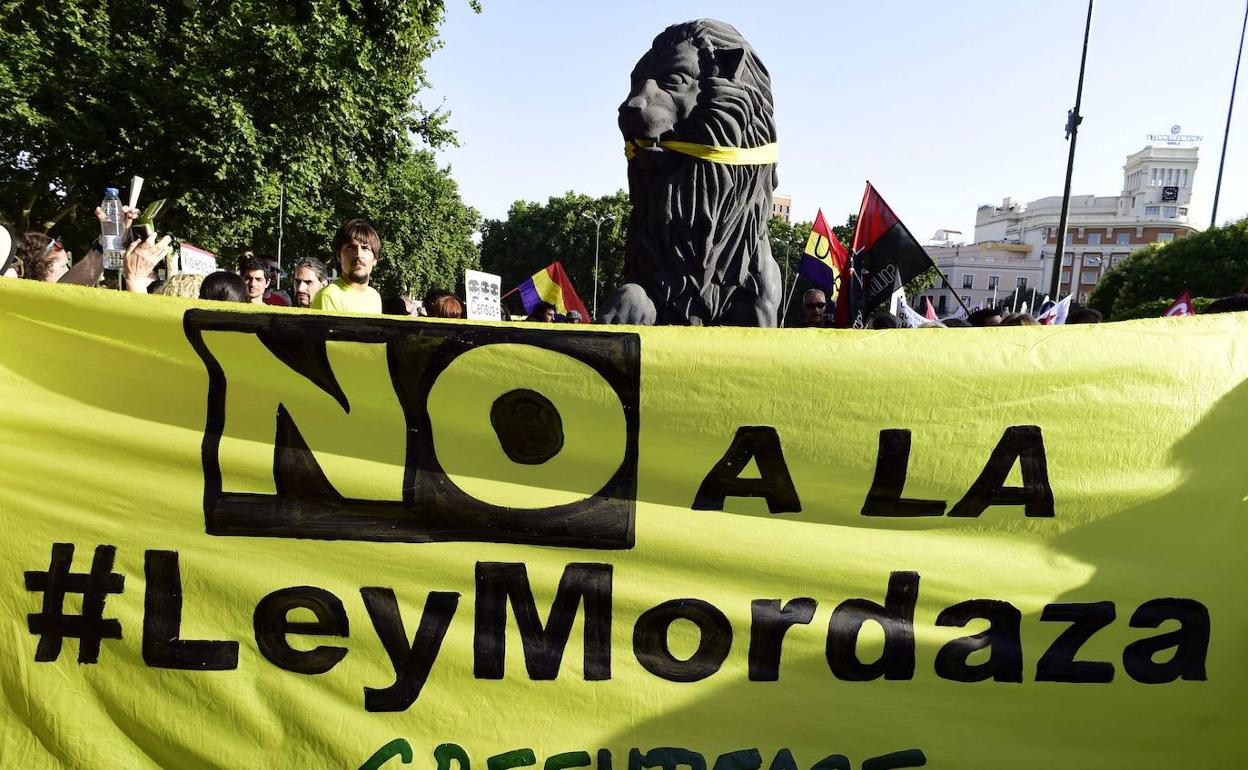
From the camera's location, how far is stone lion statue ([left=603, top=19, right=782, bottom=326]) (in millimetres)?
3500

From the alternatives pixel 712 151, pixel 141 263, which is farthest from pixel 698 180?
pixel 141 263

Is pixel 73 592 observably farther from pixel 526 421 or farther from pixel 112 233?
pixel 112 233

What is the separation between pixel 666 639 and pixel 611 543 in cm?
27

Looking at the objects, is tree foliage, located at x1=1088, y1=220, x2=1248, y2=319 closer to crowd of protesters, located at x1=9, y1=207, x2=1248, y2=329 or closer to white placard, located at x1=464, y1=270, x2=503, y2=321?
white placard, located at x1=464, y1=270, x2=503, y2=321

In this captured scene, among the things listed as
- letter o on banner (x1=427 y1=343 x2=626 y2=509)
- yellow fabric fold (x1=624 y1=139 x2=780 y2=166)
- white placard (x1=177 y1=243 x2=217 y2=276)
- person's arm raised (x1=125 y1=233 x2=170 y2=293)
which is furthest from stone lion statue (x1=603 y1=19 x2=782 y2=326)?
white placard (x1=177 y1=243 x2=217 y2=276)

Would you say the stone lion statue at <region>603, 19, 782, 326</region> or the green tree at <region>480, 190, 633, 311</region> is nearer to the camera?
the stone lion statue at <region>603, 19, 782, 326</region>

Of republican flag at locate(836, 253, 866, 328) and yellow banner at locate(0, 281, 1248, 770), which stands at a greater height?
republican flag at locate(836, 253, 866, 328)

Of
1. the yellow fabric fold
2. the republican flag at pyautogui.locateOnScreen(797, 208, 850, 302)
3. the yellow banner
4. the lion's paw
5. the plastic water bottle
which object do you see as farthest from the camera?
the republican flag at pyautogui.locateOnScreen(797, 208, 850, 302)

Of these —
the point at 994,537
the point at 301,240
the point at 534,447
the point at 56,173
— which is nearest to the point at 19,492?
the point at 534,447

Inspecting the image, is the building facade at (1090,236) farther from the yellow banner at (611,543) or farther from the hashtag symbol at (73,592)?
the hashtag symbol at (73,592)

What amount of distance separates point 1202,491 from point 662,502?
138cm

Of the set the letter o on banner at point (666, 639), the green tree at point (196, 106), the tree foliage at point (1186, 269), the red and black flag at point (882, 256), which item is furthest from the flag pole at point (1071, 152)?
the tree foliage at point (1186, 269)

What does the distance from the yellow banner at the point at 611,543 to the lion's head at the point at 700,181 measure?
4.93ft

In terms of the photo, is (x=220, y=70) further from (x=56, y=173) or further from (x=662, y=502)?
(x=662, y=502)
